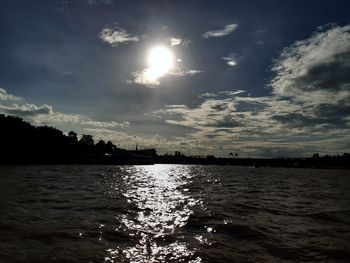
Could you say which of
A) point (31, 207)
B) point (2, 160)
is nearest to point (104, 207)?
point (31, 207)

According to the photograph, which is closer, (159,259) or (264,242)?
(159,259)

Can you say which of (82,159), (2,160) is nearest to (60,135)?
(82,159)

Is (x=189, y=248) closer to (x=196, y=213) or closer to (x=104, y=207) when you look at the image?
(x=196, y=213)

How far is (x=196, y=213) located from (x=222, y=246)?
25.9 feet

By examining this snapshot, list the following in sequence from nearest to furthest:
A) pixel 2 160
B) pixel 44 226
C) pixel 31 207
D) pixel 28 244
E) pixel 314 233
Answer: pixel 28 244
pixel 44 226
pixel 314 233
pixel 31 207
pixel 2 160

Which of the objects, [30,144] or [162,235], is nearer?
[162,235]

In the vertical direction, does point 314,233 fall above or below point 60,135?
below

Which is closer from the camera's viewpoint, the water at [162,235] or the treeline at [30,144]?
the water at [162,235]

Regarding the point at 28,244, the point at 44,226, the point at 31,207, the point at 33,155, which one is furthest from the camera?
the point at 33,155

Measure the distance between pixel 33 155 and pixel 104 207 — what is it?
135413 millimetres

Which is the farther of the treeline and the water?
the treeline

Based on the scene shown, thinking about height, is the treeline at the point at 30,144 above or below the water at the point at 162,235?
above

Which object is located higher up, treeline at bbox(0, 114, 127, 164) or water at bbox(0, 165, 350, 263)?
treeline at bbox(0, 114, 127, 164)

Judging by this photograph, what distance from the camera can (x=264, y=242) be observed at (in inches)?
524
